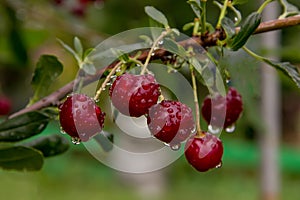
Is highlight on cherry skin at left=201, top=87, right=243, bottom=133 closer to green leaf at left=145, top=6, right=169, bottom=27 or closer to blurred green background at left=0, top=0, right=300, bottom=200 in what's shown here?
green leaf at left=145, top=6, right=169, bottom=27

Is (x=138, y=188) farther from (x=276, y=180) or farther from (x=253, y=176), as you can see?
(x=276, y=180)

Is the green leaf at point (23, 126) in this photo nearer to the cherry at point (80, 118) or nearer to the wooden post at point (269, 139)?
the cherry at point (80, 118)

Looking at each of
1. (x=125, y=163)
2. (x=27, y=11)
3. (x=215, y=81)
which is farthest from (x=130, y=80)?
(x=125, y=163)

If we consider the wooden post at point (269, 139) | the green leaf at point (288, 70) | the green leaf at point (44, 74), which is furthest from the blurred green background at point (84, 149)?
the green leaf at point (288, 70)

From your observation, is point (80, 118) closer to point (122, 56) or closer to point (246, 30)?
point (122, 56)

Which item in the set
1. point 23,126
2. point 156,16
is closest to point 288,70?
point 156,16
